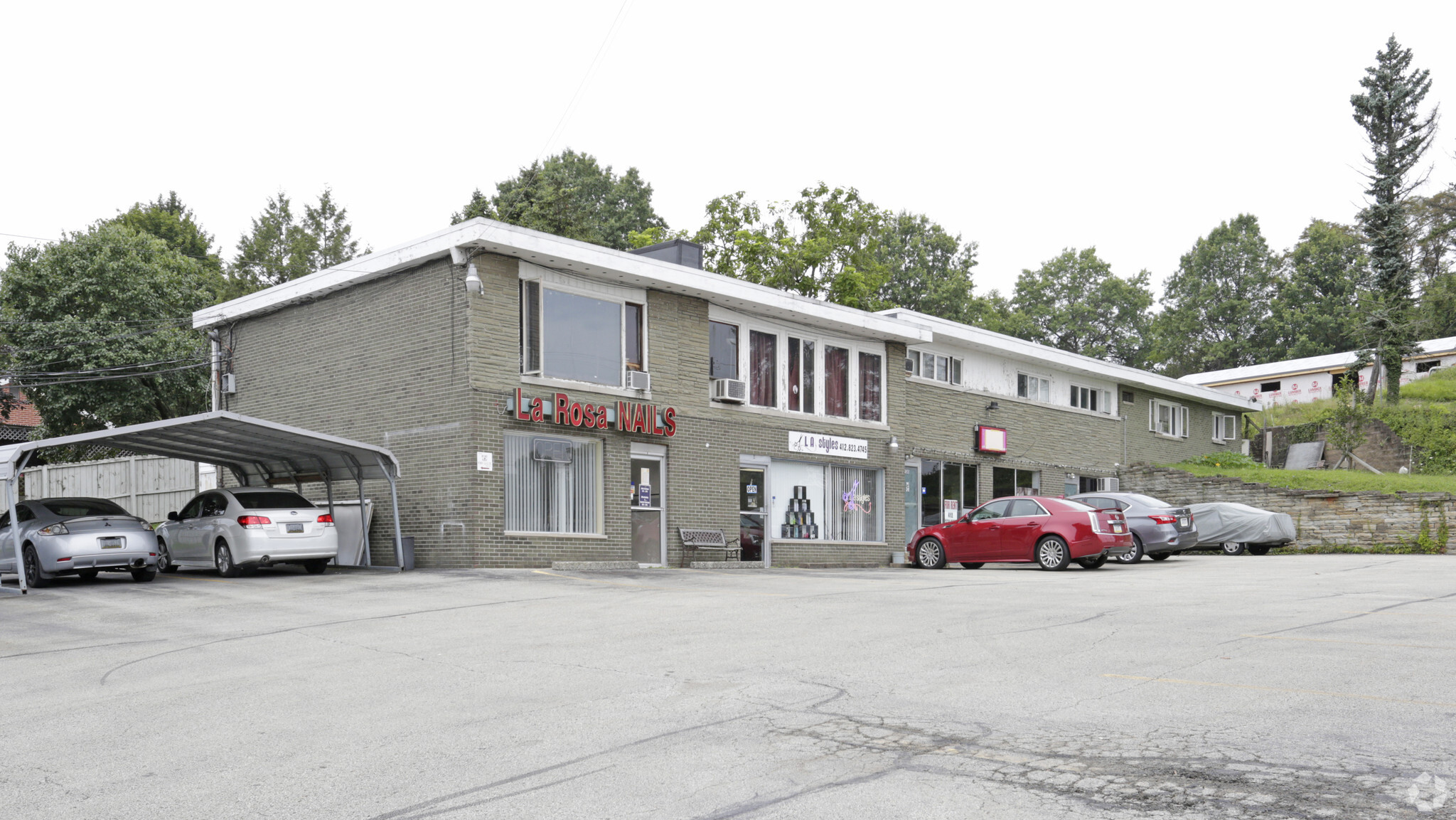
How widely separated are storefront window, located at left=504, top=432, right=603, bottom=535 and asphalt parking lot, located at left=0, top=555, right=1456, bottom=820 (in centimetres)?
679

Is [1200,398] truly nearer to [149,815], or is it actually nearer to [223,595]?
[223,595]

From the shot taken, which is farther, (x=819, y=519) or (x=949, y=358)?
(x=949, y=358)

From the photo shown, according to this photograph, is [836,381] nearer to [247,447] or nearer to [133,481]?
[247,447]

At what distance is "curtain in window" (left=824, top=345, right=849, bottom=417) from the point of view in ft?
91.8

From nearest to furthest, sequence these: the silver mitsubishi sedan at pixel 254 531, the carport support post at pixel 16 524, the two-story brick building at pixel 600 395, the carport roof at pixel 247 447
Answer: the carport support post at pixel 16 524 < the carport roof at pixel 247 447 < the silver mitsubishi sedan at pixel 254 531 < the two-story brick building at pixel 600 395

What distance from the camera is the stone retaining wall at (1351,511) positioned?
3034 cm

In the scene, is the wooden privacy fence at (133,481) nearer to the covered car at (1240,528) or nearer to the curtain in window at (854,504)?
the curtain in window at (854,504)

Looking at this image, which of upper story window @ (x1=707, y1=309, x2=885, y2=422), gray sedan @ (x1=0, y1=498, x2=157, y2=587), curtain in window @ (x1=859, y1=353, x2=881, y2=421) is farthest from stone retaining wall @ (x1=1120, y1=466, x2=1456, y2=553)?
gray sedan @ (x1=0, y1=498, x2=157, y2=587)

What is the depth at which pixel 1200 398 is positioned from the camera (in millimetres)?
44562

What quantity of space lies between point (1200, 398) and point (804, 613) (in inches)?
1433

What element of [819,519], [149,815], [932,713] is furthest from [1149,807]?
[819,519]

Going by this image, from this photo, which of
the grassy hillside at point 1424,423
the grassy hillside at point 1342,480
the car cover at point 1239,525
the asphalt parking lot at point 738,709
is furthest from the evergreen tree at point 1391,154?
the asphalt parking lot at point 738,709

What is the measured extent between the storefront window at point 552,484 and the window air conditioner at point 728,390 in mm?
3394

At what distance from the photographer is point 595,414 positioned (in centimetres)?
2175
